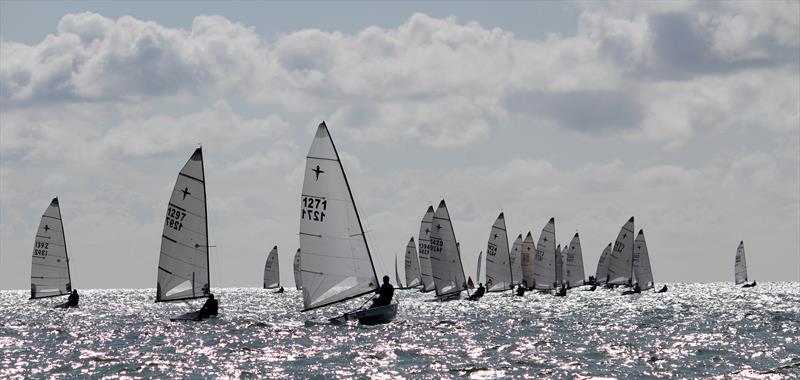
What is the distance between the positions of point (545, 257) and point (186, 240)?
202 feet

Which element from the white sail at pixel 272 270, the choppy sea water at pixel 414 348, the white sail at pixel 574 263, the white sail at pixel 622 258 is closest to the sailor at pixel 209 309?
the choppy sea water at pixel 414 348

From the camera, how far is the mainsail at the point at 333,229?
4728cm

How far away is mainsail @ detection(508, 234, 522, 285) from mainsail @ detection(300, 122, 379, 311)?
185 ft

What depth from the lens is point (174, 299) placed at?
5403 cm

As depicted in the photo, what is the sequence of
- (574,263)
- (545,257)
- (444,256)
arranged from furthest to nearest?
(574,263) → (545,257) → (444,256)

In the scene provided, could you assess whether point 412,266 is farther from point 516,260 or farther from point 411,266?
point 516,260

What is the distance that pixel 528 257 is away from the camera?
11175 cm

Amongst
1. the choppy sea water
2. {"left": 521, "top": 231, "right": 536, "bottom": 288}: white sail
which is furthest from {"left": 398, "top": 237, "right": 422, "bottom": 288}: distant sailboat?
the choppy sea water

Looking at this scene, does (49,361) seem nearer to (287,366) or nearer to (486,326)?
(287,366)

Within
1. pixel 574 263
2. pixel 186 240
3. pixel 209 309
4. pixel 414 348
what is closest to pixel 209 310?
pixel 209 309

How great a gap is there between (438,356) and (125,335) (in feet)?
63.4

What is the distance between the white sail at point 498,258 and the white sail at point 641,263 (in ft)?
70.4

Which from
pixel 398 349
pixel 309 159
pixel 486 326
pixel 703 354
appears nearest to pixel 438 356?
pixel 398 349

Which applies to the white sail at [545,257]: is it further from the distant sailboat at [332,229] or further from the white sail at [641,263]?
the distant sailboat at [332,229]
